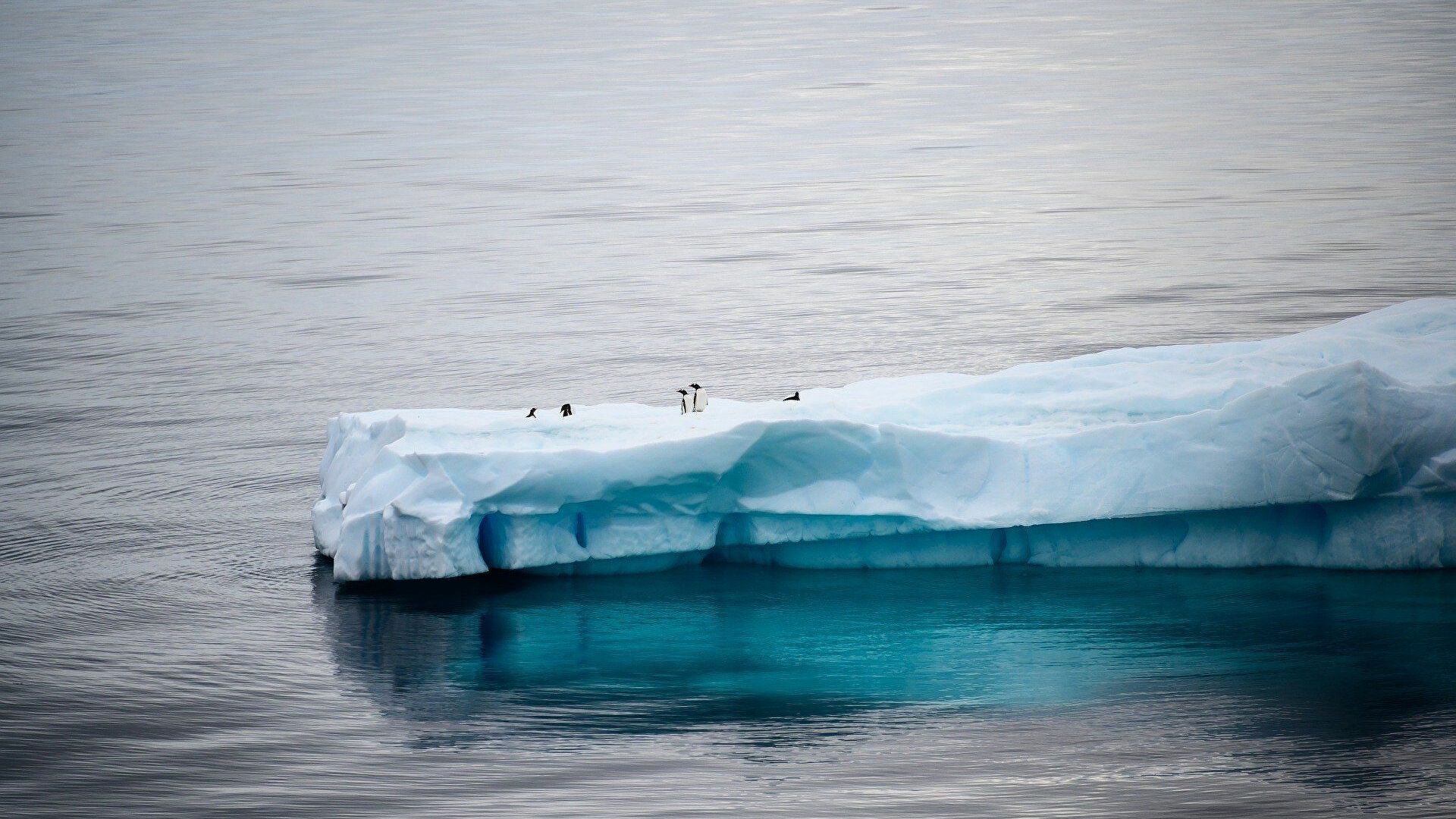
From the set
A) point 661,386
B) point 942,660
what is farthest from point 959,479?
point 661,386

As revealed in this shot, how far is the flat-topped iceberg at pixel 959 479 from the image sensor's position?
13.8 meters

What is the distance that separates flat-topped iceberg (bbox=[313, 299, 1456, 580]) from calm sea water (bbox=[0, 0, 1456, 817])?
1.15 feet

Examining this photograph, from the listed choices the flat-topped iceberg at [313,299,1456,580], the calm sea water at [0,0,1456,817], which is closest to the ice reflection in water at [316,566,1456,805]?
the calm sea water at [0,0,1456,817]

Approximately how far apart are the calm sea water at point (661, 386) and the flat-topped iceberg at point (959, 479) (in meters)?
0.35

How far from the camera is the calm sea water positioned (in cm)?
Answer: 1137

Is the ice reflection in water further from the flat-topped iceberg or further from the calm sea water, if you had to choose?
the flat-topped iceberg

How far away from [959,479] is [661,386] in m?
10.9

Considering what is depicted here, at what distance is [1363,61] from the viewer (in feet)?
242

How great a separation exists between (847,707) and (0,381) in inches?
733

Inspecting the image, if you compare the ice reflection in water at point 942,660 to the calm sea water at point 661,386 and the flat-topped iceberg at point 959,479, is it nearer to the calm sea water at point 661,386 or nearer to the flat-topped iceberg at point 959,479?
the calm sea water at point 661,386

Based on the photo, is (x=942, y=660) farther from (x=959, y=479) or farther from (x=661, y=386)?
(x=661, y=386)

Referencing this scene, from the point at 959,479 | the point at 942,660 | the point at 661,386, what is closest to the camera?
the point at 942,660

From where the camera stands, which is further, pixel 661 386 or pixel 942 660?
pixel 661 386

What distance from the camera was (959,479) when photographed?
14578 mm
